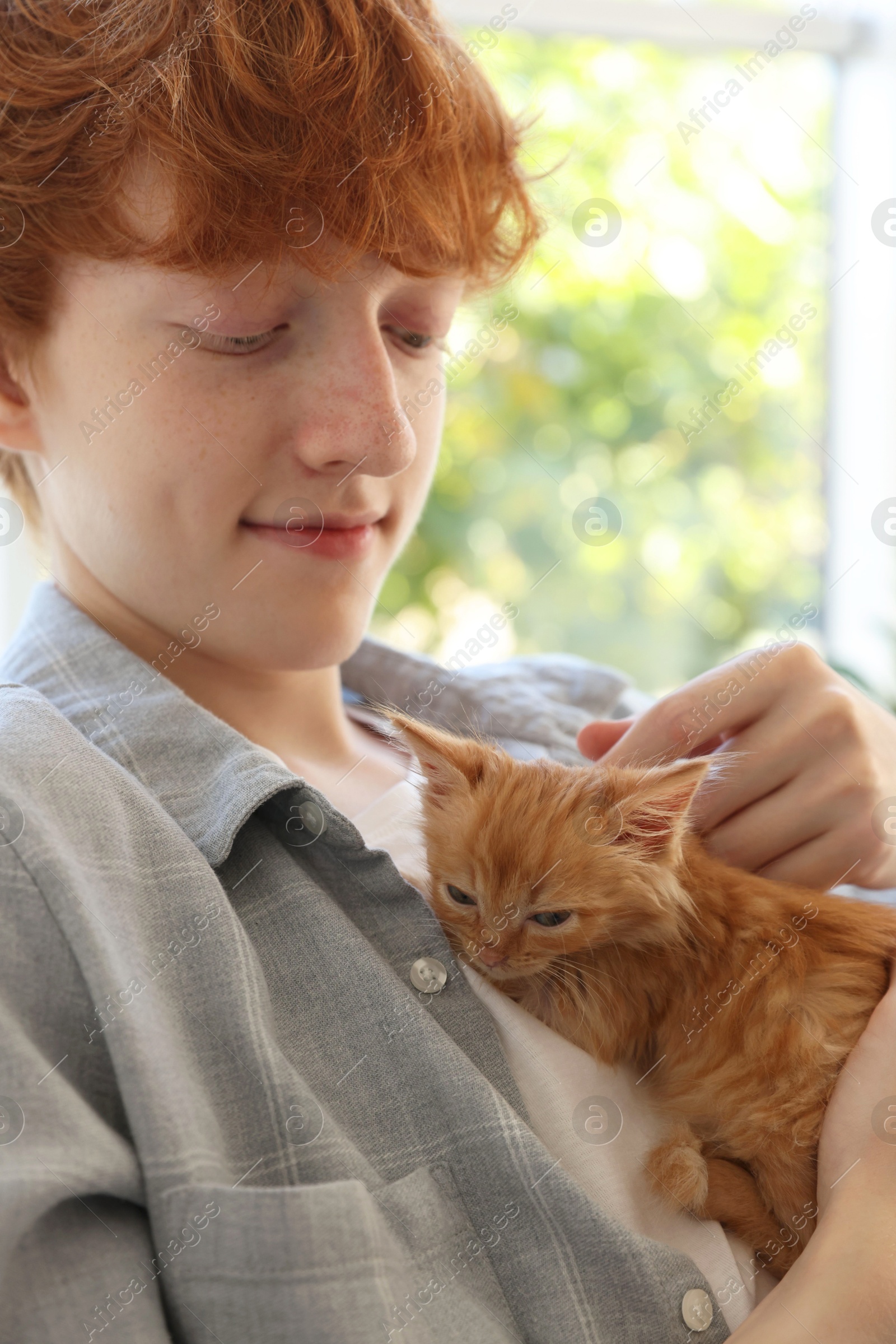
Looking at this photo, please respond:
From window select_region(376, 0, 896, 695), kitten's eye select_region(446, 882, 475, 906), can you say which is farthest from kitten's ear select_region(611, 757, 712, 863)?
window select_region(376, 0, 896, 695)

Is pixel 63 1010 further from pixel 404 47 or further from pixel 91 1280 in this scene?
pixel 404 47

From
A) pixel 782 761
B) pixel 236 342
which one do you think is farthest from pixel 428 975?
pixel 236 342

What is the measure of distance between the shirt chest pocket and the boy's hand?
74 cm

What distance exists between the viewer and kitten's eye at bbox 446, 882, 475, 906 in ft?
4.72

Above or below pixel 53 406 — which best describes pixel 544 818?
below

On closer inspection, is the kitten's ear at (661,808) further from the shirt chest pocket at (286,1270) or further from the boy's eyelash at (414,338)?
the boy's eyelash at (414,338)

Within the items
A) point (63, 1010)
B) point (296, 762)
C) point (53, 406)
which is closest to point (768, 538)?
point (296, 762)

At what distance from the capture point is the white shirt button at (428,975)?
126 cm

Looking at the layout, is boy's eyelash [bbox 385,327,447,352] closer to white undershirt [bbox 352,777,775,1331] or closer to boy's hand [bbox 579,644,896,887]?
boy's hand [bbox 579,644,896,887]

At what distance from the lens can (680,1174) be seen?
4.00ft

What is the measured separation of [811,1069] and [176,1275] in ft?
2.60

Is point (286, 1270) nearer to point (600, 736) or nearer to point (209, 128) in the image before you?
point (600, 736)

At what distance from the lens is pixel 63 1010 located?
3.43ft

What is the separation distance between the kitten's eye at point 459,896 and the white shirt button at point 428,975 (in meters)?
0.16
